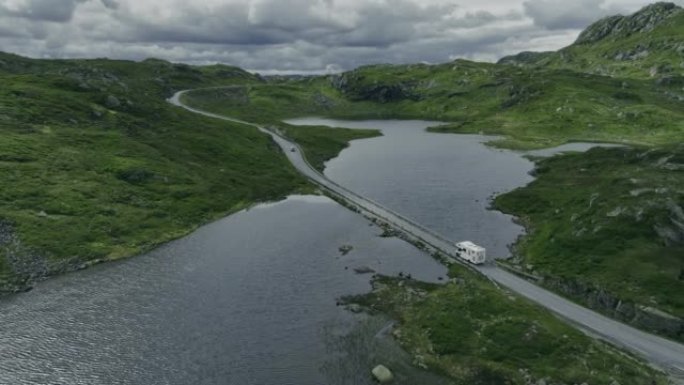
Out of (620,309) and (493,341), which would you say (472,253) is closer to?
(620,309)

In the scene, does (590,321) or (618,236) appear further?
(618,236)

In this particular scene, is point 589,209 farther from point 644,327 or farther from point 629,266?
point 644,327

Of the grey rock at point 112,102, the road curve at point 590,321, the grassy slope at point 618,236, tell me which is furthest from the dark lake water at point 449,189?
the grey rock at point 112,102

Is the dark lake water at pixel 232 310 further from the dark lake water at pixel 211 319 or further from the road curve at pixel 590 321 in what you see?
the road curve at pixel 590 321

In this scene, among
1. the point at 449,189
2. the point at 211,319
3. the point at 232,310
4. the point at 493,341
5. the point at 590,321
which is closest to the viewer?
the point at 493,341

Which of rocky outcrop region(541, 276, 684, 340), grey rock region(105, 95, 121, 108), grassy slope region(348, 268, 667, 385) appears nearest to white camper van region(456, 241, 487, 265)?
grassy slope region(348, 268, 667, 385)

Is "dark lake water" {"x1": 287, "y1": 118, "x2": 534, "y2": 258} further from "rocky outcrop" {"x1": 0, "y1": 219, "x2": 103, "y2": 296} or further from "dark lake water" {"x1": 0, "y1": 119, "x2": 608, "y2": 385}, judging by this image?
"rocky outcrop" {"x1": 0, "y1": 219, "x2": 103, "y2": 296}

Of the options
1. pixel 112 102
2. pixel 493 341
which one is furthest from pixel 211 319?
pixel 112 102
